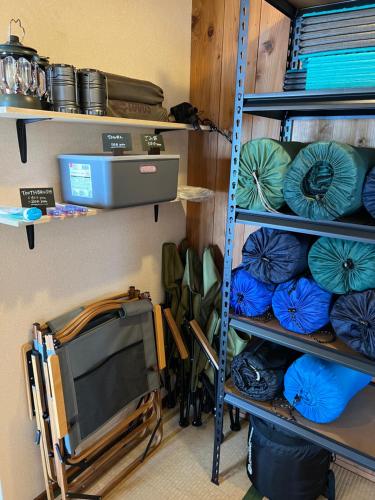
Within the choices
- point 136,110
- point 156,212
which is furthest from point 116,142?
point 156,212

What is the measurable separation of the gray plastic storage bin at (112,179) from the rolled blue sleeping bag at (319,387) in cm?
88

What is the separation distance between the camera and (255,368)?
1.48 m

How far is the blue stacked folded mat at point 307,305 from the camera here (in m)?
1.20

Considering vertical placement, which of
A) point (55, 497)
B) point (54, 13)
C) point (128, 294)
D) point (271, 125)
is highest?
point (54, 13)

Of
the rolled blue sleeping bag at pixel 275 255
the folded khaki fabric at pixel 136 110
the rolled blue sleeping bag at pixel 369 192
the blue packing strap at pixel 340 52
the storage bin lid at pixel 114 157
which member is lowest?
the rolled blue sleeping bag at pixel 275 255

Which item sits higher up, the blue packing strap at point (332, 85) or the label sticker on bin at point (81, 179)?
the blue packing strap at point (332, 85)

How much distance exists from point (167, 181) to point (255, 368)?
839mm

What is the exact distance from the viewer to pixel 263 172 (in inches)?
51.6

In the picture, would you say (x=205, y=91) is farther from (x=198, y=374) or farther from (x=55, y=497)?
(x=55, y=497)

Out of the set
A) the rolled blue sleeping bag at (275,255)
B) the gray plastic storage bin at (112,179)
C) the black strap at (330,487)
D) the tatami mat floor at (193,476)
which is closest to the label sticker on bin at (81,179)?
the gray plastic storage bin at (112,179)

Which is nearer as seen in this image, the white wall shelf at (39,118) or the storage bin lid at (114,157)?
the white wall shelf at (39,118)

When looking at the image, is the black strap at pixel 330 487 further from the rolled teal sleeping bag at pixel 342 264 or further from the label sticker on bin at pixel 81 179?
the label sticker on bin at pixel 81 179

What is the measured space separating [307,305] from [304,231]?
10.8 inches

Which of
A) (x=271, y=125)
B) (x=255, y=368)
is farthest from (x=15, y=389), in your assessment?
(x=271, y=125)
